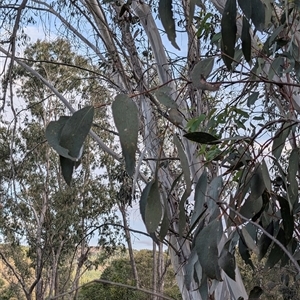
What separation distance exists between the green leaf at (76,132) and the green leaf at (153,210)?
0.15m

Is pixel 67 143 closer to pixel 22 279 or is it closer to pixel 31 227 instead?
pixel 31 227

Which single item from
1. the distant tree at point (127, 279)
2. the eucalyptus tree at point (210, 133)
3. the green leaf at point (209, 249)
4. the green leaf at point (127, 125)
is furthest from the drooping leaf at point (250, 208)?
the distant tree at point (127, 279)

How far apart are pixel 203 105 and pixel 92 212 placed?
436 cm

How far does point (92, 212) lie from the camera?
628 centimetres

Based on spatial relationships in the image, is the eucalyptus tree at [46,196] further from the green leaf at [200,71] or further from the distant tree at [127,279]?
the green leaf at [200,71]

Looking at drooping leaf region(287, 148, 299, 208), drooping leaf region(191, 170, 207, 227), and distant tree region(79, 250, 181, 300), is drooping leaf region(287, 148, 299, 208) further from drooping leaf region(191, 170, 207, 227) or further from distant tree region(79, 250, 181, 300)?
distant tree region(79, 250, 181, 300)

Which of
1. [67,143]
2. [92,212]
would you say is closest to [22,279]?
[92,212]

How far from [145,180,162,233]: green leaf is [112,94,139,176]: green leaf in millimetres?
131

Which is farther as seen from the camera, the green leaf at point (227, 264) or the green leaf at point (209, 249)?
the green leaf at point (227, 264)

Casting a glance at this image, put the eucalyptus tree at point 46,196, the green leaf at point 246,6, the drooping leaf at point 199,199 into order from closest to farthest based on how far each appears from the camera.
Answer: the green leaf at point 246,6 → the drooping leaf at point 199,199 → the eucalyptus tree at point 46,196

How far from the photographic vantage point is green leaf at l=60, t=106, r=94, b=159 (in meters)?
0.57

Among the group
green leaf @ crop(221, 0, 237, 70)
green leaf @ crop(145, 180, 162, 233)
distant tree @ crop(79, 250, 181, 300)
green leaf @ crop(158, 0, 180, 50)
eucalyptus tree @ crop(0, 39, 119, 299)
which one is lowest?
green leaf @ crop(145, 180, 162, 233)

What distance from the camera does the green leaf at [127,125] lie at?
54cm

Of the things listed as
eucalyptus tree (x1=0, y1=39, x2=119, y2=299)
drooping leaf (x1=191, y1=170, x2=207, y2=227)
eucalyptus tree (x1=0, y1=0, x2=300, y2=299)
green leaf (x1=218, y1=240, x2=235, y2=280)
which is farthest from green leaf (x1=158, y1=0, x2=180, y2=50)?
eucalyptus tree (x1=0, y1=39, x2=119, y2=299)
